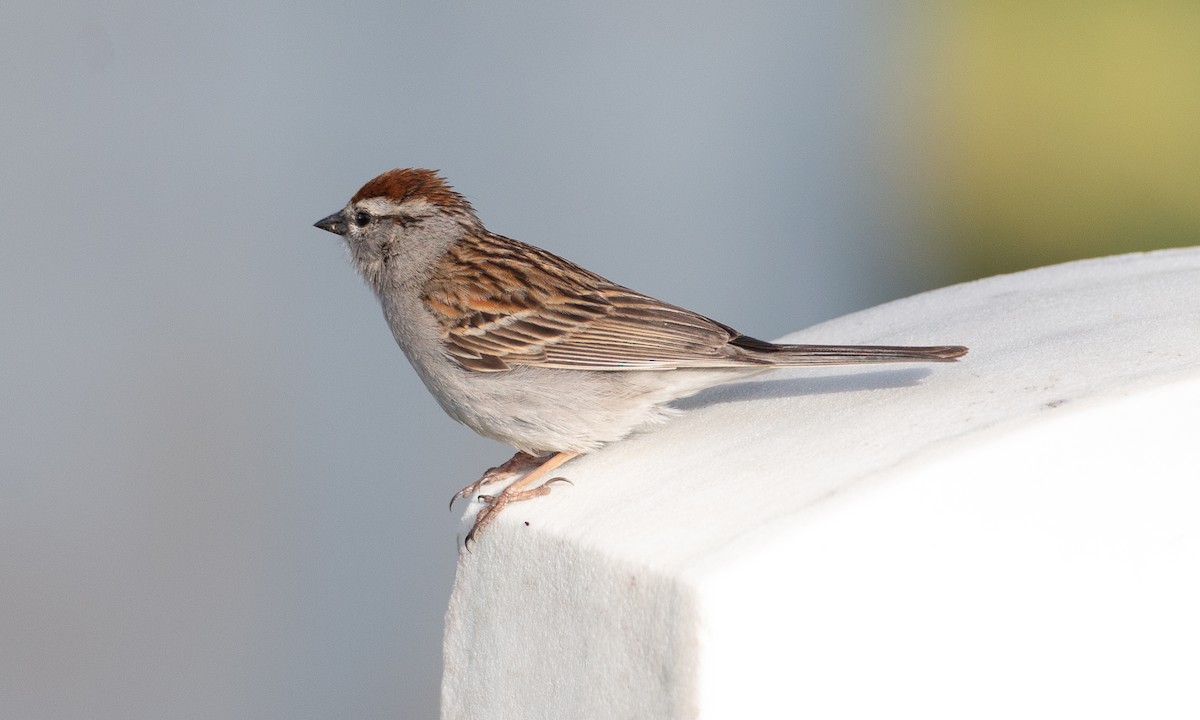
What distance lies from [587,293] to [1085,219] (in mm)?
4352

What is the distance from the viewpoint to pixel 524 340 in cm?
307

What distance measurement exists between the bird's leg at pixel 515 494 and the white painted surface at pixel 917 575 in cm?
23

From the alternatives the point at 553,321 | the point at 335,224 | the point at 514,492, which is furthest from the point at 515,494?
the point at 335,224

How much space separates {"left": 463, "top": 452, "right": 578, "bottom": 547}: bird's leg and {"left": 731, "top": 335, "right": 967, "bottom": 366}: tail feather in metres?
0.47

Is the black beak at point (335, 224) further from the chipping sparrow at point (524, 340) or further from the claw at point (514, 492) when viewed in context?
the claw at point (514, 492)

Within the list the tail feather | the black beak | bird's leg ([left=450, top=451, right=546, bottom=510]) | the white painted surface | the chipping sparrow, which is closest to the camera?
the white painted surface

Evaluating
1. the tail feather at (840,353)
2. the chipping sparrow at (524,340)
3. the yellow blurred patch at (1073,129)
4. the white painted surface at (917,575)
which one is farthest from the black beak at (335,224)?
the yellow blurred patch at (1073,129)

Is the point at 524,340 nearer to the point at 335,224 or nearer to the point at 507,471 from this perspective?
the point at 507,471

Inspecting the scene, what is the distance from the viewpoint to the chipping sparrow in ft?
9.39

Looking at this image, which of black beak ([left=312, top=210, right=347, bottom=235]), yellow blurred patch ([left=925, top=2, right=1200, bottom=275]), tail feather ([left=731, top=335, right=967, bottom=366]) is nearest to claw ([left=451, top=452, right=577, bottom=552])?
tail feather ([left=731, top=335, right=967, bottom=366])

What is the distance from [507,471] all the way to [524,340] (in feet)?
0.97

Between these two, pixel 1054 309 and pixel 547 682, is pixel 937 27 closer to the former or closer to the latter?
pixel 1054 309

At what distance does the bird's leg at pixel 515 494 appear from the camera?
8.02 feet

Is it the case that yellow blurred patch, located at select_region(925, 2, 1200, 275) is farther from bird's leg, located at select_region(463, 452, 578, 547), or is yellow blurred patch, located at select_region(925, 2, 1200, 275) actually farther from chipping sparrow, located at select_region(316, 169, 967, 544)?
bird's leg, located at select_region(463, 452, 578, 547)
